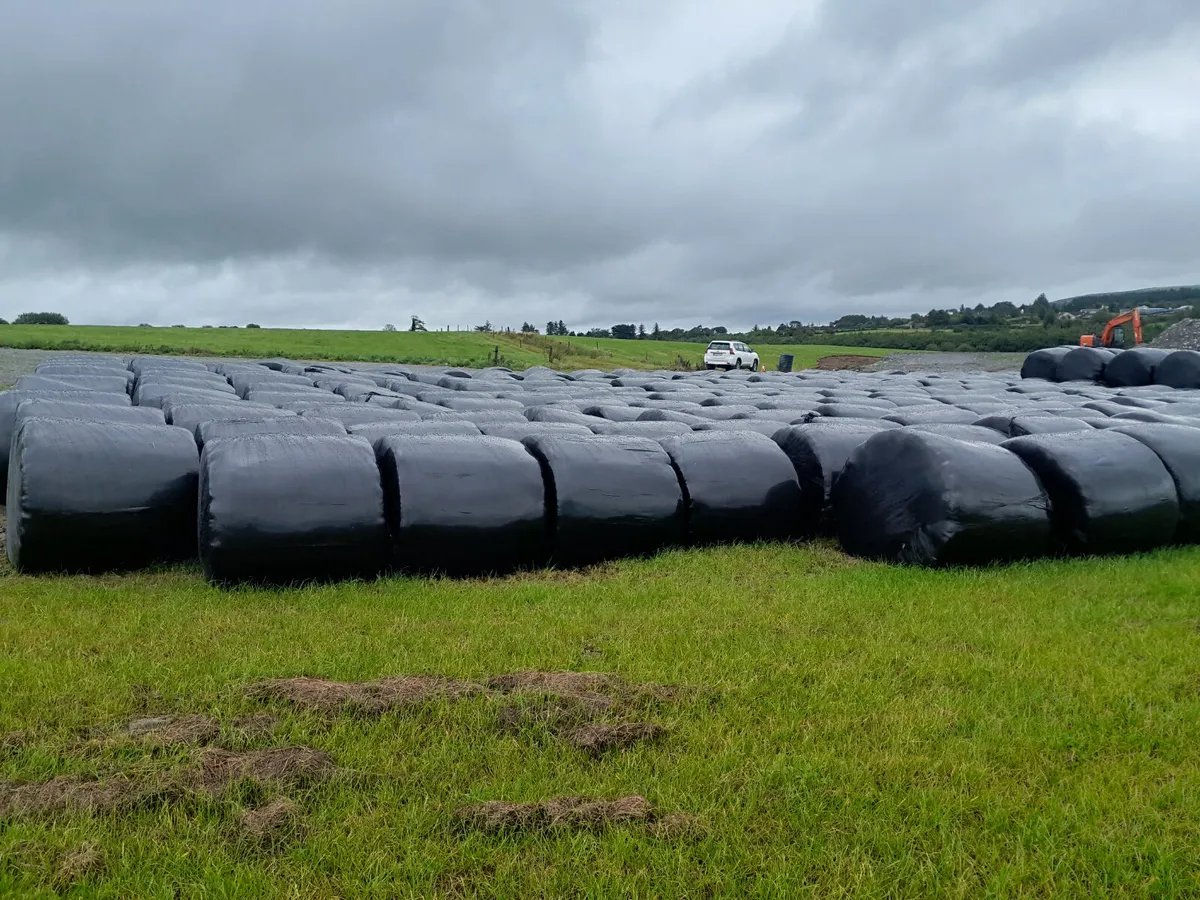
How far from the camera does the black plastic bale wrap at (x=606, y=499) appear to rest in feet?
20.1

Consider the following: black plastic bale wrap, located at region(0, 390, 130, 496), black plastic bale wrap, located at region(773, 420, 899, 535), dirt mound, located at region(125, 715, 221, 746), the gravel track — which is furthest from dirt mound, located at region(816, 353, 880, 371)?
dirt mound, located at region(125, 715, 221, 746)

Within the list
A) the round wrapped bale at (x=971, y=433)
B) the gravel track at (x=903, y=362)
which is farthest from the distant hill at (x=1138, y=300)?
the round wrapped bale at (x=971, y=433)

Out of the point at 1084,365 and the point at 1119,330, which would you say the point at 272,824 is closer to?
the point at 1084,365

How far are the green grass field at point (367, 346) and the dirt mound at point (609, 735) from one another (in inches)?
1517

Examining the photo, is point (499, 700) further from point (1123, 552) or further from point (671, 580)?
point (1123, 552)

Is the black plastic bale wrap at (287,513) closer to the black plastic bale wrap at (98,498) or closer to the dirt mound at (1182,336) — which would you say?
the black plastic bale wrap at (98,498)

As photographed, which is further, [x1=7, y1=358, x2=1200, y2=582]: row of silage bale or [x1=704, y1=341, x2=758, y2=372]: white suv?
[x1=704, y1=341, x2=758, y2=372]: white suv

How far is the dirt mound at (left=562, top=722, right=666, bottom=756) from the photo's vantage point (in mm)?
3207

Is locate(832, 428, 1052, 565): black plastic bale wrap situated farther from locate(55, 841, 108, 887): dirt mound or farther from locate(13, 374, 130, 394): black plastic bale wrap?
locate(13, 374, 130, 394): black plastic bale wrap

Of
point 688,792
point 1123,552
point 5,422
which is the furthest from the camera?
point 5,422

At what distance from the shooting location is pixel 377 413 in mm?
9055

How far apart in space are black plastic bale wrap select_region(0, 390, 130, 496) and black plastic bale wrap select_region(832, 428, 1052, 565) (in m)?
6.45

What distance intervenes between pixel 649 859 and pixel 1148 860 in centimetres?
145

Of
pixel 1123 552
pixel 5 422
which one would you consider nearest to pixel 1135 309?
pixel 1123 552
